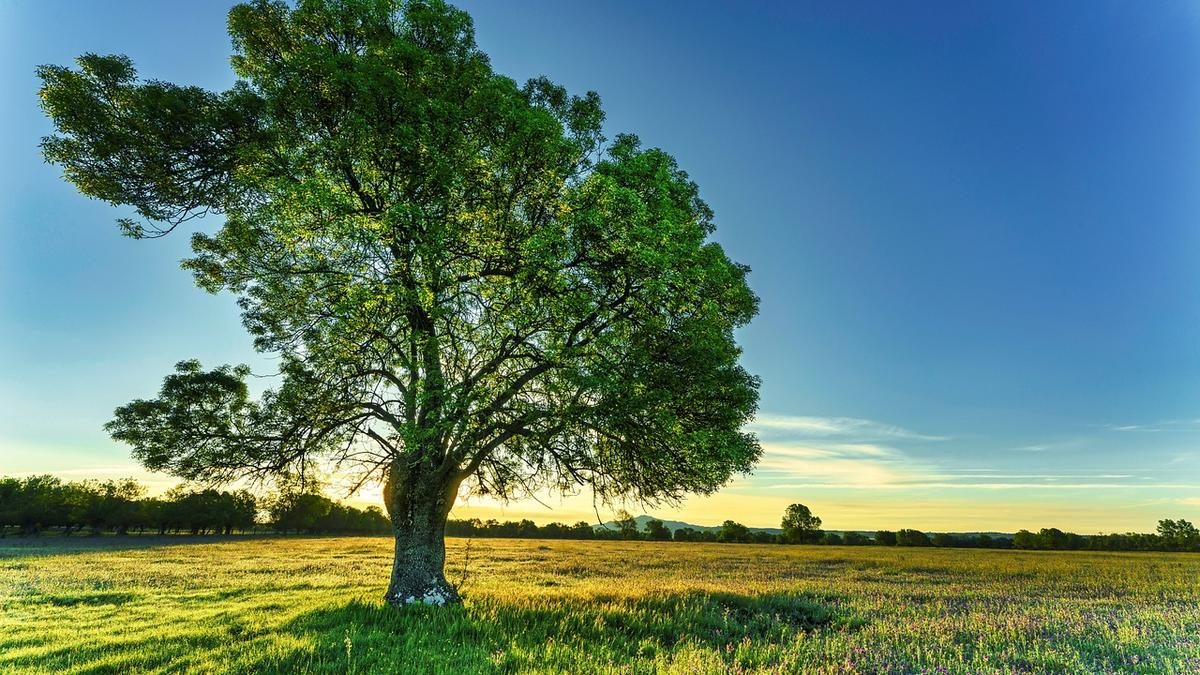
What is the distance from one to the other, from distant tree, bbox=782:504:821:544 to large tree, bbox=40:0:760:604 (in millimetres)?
98725

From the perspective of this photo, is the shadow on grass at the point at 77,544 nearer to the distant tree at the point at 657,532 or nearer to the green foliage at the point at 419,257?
the green foliage at the point at 419,257

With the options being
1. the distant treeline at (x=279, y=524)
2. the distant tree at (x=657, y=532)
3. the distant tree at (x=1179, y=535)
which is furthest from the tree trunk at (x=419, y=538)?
the distant tree at (x=1179, y=535)

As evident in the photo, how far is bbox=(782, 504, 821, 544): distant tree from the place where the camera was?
101 metres

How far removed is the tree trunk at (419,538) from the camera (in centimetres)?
1407

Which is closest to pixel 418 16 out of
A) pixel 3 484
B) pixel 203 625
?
pixel 203 625

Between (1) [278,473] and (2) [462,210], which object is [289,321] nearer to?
(1) [278,473]

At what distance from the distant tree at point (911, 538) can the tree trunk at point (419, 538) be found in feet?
320

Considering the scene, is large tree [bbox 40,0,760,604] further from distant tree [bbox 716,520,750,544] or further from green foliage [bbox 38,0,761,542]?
distant tree [bbox 716,520,750,544]

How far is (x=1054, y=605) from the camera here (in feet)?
58.0

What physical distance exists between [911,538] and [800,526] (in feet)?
63.0

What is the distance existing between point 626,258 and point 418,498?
8.87 metres

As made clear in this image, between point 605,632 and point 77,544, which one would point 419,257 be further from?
point 77,544

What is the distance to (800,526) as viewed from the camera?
10575 cm

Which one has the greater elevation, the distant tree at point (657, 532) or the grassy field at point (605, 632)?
the grassy field at point (605, 632)
